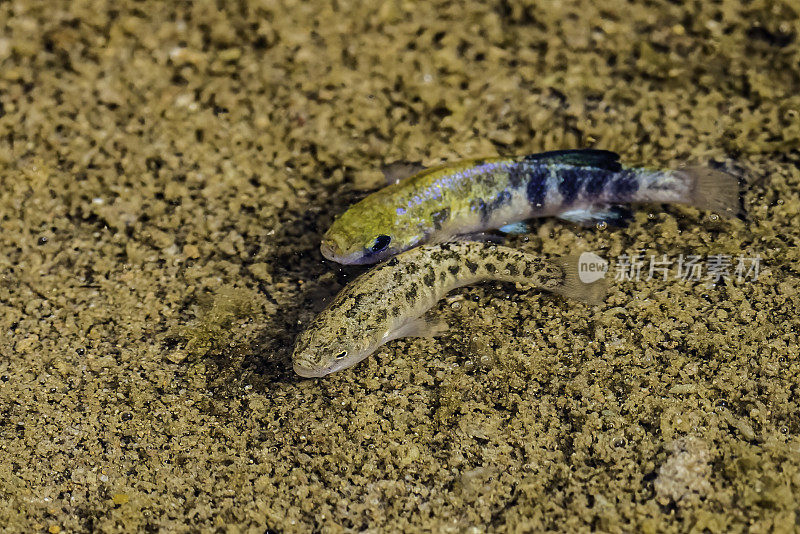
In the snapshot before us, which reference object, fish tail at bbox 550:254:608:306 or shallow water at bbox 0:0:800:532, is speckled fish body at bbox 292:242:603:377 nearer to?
fish tail at bbox 550:254:608:306

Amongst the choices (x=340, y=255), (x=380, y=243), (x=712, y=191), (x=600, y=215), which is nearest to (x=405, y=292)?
(x=380, y=243)

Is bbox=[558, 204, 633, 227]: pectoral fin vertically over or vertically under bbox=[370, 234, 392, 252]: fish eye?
under

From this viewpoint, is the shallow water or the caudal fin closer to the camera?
the shallow water

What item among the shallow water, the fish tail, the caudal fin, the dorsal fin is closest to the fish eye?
the shallow water

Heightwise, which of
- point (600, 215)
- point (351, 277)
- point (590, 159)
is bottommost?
point (351, 277)

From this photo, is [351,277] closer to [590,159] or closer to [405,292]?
[405,292]

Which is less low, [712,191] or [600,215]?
[712,191]

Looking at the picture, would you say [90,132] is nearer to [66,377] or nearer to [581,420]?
[66,377]
